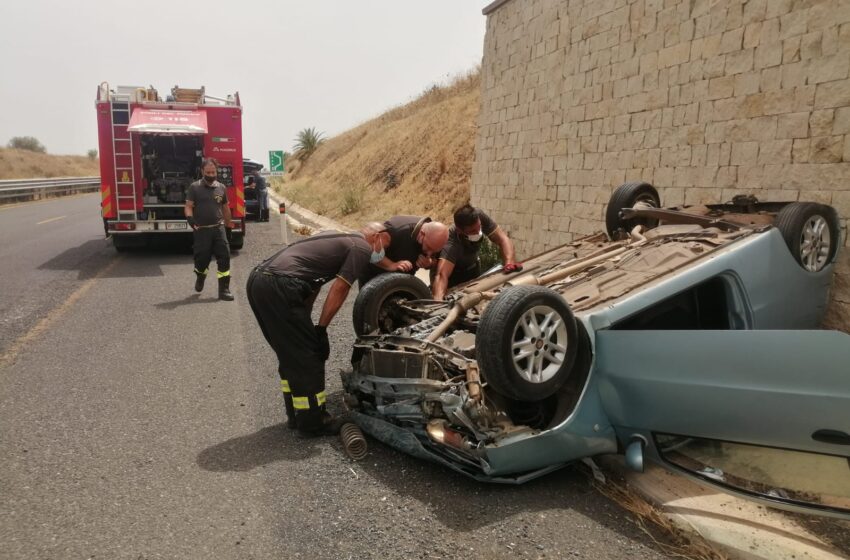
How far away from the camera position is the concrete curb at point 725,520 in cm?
288

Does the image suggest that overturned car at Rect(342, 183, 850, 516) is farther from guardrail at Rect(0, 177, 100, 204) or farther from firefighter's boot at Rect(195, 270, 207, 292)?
guardrail at Rect(0, 177, 100, 204)

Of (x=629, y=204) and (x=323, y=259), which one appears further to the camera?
(x=629, y=204)

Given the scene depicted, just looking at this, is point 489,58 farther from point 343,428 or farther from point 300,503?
point 300,503

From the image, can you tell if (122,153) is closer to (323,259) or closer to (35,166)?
(323,259)

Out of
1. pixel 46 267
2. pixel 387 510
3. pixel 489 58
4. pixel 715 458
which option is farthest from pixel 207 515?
pixel 489 58

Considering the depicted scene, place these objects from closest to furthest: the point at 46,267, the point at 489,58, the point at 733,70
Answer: the point at 733,70
the point at 46,267
the point at 489,58

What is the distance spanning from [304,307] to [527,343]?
65.9 inches

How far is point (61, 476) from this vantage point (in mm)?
3561

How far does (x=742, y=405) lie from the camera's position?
310 cm

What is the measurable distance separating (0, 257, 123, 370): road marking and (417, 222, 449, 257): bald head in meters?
3.80

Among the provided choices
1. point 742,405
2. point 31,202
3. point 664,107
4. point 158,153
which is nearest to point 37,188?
point 31,202

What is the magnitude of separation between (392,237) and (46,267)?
8.17 meters

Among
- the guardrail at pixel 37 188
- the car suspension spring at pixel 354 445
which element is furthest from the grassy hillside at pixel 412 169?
the car suspension spring at pixel 354 445

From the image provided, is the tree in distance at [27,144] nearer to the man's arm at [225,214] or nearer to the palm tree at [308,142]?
the palm tree at [308,142]
